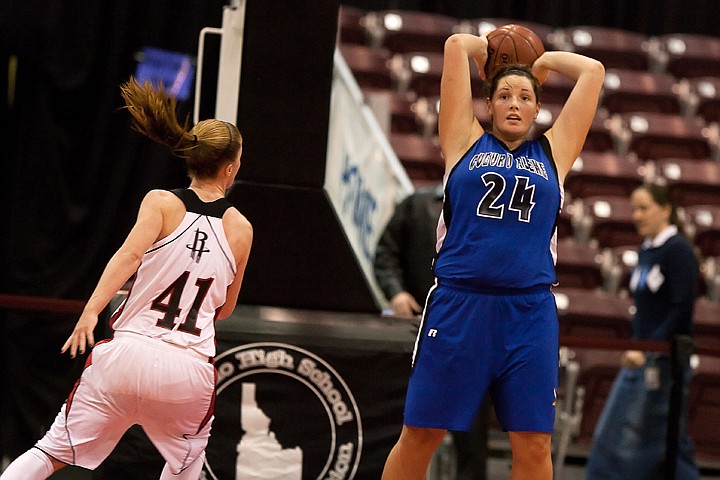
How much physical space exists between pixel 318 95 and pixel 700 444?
4.12 metres

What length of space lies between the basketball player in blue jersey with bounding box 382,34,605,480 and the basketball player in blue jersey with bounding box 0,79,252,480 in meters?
0.76

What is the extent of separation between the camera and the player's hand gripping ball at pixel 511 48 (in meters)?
4.29

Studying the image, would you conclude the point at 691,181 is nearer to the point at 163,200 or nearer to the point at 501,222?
the point at 501,222

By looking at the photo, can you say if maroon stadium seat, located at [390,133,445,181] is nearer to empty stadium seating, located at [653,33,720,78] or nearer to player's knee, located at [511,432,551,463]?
empty stadium seating, located at [653,33,720,78]

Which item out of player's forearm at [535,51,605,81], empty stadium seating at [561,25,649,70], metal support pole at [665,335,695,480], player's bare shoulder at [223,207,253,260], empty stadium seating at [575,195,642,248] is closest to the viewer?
player's bare shoulder at [223,207,253,260]

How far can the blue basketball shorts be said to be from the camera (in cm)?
388

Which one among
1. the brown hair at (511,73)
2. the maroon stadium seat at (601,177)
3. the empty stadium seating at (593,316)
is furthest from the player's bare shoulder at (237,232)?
the maroon stadium seat at (601,177)

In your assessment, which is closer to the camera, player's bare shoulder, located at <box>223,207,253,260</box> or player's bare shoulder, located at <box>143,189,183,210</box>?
player's bare shoulder, located at <box>143,189,183,210</box>

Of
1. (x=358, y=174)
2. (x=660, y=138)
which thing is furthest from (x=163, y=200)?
(x=660, y=138)

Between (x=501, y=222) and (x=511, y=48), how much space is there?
2.54ft

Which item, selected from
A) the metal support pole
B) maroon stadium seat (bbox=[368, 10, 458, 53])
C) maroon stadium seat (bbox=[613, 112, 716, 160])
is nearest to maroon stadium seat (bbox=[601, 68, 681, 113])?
maroon stadium seat (bbox=[613, 112, 716, 160])

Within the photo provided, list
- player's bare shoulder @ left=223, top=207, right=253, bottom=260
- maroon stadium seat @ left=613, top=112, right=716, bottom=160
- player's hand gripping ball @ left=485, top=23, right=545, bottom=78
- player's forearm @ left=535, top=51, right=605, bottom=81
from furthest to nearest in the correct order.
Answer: maroon stadium seat @ left=613, top=112, right=716, bottom=160 < player's hand gripping ball @ left=485, top=23, right=545, bottom=78 < player's forearm @ left=535, top=51, right=605, bottom=81 < player's bare shoulder @ left=223, top=207, right=253, bottom=260

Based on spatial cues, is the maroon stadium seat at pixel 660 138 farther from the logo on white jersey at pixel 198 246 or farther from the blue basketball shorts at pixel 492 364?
the logo on white jersey at pixel 198 246

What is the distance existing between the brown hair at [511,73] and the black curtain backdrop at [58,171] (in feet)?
15.5
